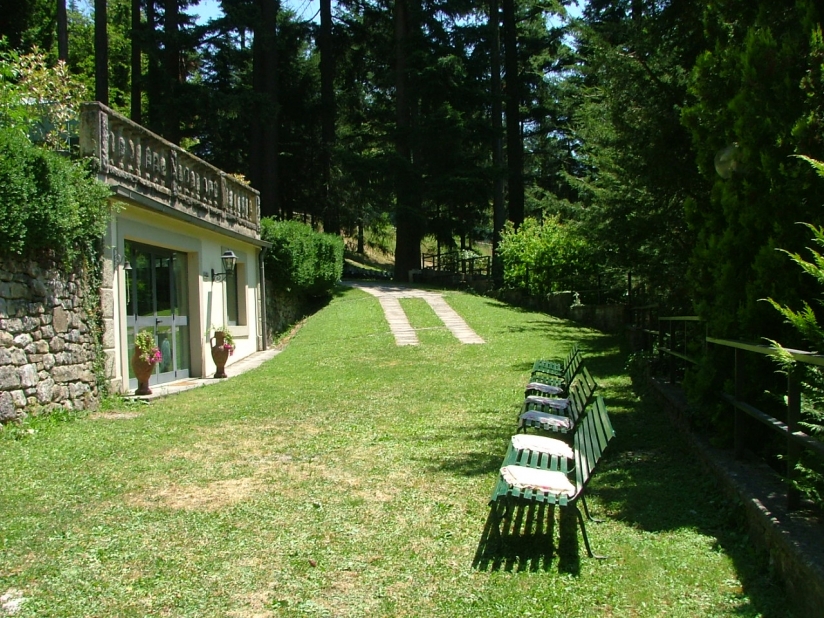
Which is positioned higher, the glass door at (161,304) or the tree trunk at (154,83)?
the tree trunk at (154,83)

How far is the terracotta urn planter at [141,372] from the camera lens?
10000 millimetres

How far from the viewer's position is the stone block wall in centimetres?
745

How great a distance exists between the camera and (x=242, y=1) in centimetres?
2611

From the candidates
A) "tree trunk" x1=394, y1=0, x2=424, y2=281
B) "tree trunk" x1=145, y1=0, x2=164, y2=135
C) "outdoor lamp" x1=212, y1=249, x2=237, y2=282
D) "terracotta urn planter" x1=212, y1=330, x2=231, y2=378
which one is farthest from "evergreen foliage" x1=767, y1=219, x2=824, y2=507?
"tree trunk" x1=394, y1=0, x2=424, y2=281

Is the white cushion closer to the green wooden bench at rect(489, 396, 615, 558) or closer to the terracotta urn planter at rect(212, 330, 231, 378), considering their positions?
the green wooden bench at rect(489, 396, 615, 558)

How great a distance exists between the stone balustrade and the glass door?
34.3 inches

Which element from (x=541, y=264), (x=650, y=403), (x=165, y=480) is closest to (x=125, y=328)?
(x=165, y=480)

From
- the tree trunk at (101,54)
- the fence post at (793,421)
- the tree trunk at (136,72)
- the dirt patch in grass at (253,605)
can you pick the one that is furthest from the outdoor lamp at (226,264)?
the tree trunk at (136,72)

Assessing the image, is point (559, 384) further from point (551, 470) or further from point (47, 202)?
point (47, 202)

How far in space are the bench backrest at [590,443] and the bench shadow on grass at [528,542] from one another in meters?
0.27

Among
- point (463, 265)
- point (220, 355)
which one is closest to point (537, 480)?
point (220, 355)

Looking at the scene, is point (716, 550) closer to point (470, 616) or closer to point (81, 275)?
point (470, 616)

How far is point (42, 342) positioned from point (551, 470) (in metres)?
6.04

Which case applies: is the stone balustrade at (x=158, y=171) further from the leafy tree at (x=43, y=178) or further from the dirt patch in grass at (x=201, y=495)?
the dirt patch in grass at (x=201, y=495)
